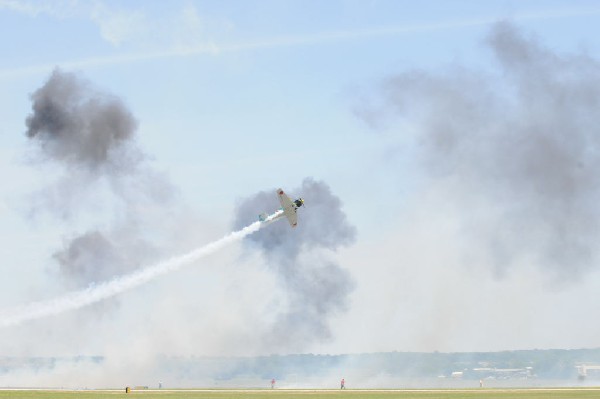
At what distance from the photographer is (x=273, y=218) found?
139m

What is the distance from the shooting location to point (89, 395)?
411ft

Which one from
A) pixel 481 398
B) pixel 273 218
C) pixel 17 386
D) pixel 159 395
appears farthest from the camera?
pixel 17 386

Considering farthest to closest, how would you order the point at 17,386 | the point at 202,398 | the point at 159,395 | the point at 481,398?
the point at 17,386 < the point at 159,395 < the point at 202,398 < the point at 481,398

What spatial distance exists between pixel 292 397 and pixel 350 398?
7.46 metres

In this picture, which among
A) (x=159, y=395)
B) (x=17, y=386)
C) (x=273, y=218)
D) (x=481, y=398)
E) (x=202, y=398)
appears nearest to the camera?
(x=481, y=398)

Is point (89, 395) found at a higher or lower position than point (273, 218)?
lower

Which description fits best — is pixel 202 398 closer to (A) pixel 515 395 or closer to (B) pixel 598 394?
(A) pixel 515 395

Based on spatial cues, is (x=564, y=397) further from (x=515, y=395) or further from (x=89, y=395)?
(x=89, y=395)

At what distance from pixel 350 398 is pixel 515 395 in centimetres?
2200

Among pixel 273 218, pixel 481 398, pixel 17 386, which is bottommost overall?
pixel 481 398

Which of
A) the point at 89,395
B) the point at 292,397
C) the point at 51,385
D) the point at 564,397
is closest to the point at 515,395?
the point at 564,397

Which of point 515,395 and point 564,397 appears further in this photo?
point 515,395

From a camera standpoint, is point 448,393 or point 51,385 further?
point 51,385

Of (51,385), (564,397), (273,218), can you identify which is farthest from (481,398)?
(51,385)
